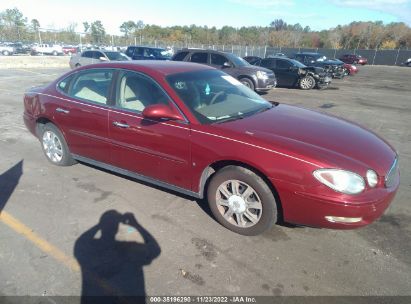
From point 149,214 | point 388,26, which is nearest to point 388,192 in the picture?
point 149,214

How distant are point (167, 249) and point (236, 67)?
11.3m

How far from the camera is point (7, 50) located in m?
35.8

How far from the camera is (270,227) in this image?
3256mm

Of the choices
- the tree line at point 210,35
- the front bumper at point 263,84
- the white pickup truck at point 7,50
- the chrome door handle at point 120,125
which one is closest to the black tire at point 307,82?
the front bumper at point 263,84

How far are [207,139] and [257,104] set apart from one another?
1.23m

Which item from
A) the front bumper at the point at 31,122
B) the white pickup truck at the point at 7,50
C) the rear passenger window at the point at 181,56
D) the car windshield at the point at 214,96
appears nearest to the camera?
the car windshield at the point at 214,96

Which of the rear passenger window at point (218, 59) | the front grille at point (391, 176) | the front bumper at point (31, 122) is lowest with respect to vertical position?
the front bumper at point (31, 122)

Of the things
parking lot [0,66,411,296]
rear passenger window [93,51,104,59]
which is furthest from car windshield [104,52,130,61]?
parking lot [0,66,411,296]

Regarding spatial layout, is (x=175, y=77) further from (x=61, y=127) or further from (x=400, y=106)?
(x=400, y=106)

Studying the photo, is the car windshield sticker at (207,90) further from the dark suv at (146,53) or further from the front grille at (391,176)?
the dark suv at (146,53)

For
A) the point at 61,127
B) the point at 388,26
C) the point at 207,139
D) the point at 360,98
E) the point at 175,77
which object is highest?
the point at 388,26

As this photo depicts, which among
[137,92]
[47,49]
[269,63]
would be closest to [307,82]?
[269,63]

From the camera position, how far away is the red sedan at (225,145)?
9.49 ft

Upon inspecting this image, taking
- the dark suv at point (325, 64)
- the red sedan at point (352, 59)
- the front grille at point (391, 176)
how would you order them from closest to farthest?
the front grille at point (391, 176)
the dark suv at point (325, 64)
the red sedan at point (352, 59)
